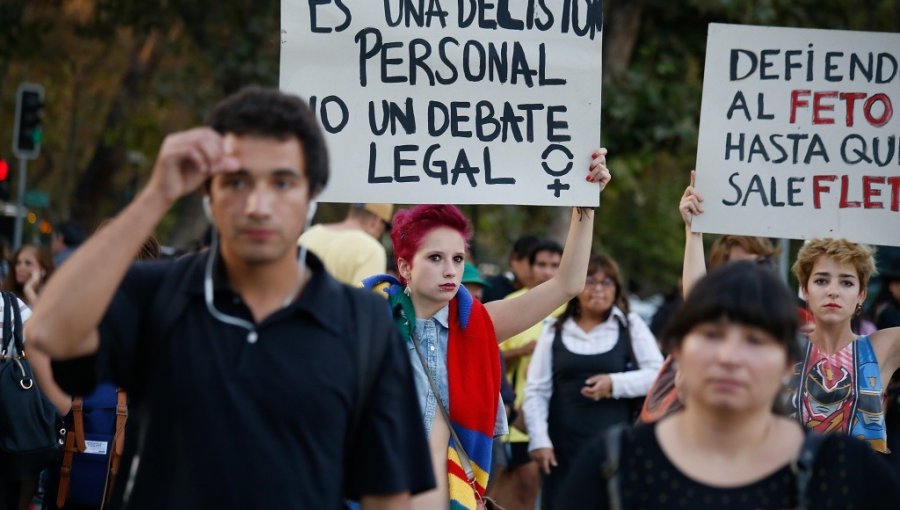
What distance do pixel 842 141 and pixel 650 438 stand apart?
144 inches

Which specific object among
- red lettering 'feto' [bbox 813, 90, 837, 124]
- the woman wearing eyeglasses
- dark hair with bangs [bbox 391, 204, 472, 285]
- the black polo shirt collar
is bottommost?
the woman wearing eyeglasses

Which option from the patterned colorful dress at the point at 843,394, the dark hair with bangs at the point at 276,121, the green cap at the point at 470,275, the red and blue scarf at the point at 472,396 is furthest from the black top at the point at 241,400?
the green cap at the point at 470,275

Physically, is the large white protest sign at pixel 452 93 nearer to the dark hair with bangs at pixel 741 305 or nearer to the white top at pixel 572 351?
the dark hair with bangs at pixel 741 305

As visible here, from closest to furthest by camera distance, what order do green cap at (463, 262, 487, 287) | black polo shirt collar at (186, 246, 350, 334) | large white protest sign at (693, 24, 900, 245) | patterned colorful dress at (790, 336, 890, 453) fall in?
black polo shirt collar at (186, 246, 350, 334)
patterned colorful dress at (790, 336, 890, 453)
large white protest sign at (693, 24, 900, 245)
green cap at (463, 262, 487, 287)

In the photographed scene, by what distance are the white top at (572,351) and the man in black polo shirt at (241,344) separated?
17.6ft

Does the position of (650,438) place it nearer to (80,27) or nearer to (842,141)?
(842,141)

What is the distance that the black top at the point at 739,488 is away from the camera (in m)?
3.11

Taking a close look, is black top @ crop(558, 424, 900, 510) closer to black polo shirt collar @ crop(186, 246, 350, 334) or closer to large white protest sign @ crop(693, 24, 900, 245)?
black polo shirt collar @ crop(186, 246, 350, 334)

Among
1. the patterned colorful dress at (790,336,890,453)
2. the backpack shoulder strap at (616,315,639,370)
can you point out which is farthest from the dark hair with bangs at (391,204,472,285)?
the backpack shoulder strap at (616,315,639,370)

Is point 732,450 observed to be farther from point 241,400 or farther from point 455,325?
point 455,325

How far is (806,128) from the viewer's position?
21.4ft

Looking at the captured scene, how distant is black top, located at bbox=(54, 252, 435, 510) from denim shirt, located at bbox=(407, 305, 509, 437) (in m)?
1.95

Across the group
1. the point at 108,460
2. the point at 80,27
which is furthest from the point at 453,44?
the point at 80,27

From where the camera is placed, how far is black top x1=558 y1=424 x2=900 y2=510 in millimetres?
3113
